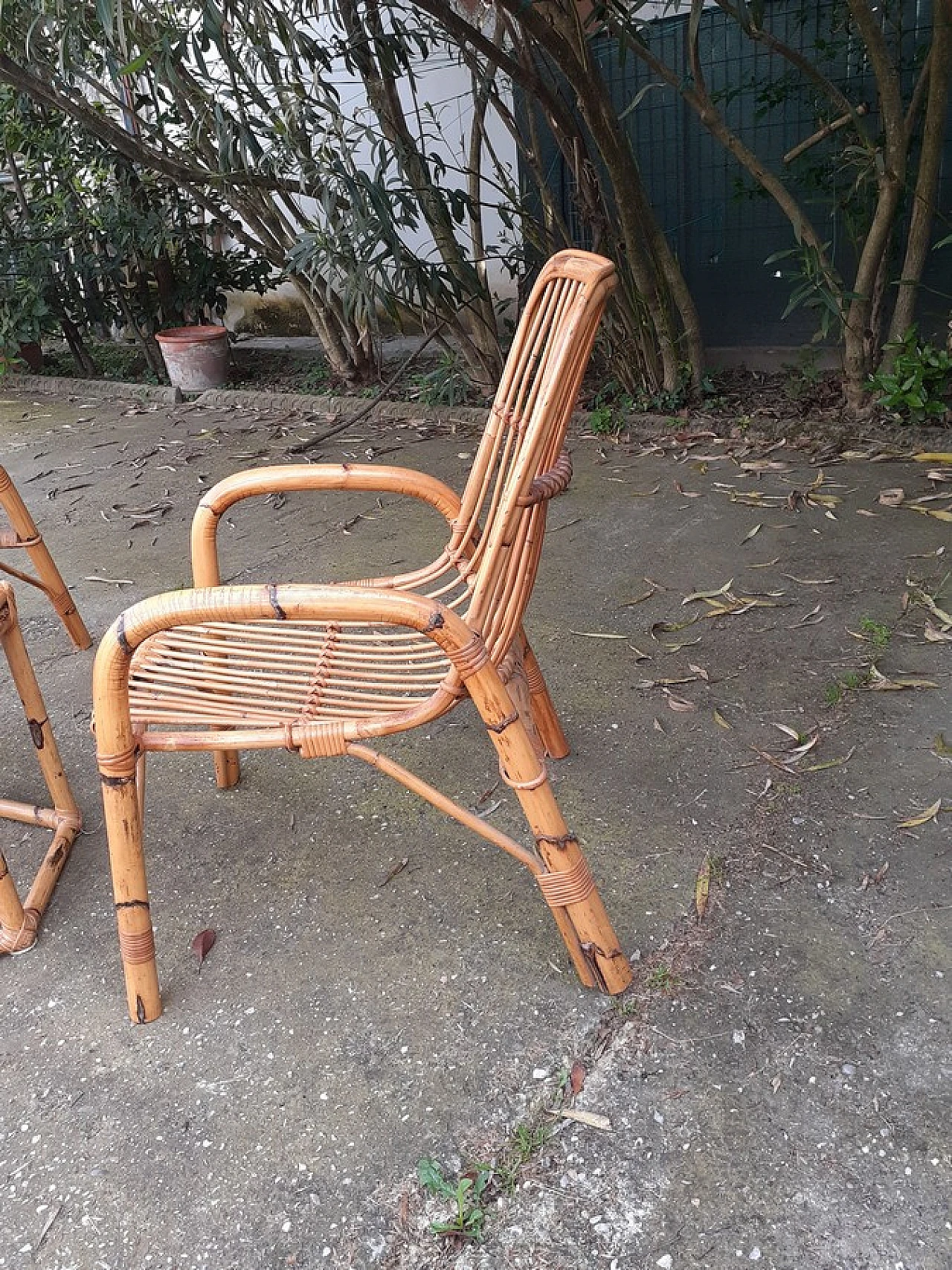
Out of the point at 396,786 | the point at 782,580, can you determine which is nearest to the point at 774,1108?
the point at 396,786

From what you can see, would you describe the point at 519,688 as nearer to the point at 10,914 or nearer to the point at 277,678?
the point at 277,678

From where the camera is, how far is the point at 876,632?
2.33 m

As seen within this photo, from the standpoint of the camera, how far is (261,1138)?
1.33 m

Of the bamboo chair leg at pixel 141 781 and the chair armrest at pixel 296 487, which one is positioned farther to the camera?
the chair armrest at pixel 296 487

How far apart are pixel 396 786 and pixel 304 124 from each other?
318 centimetres

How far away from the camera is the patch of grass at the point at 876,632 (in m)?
2.29

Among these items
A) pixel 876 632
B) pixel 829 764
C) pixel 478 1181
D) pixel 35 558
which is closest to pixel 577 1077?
pixel 478 1181

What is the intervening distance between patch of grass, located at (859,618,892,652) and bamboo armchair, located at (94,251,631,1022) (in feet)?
Answer: 3.43

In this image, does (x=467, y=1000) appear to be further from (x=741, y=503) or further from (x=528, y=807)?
(x=741, y=503)

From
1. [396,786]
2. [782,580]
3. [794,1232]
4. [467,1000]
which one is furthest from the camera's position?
[782,580]

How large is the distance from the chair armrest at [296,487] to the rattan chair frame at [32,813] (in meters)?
0.35

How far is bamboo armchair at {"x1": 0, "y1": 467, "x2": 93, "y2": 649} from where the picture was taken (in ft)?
7.79

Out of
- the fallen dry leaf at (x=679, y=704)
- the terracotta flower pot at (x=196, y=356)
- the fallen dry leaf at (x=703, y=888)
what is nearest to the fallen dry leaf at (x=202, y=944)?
the fallen dry leaf at (x=703, y=888)

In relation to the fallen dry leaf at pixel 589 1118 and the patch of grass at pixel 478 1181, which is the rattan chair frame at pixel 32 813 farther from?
the fallen dry leaf at pixel 589 1118
